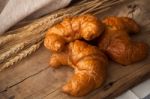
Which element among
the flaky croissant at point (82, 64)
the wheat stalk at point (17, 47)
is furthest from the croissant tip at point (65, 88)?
the wheat stalk at point (17, 47)

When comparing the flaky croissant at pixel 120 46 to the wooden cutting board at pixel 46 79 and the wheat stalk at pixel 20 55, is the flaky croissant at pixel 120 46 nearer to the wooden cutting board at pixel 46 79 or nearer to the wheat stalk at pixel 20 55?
the wooden cutting board at pixel 46 79

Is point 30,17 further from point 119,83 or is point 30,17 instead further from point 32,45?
point 119,83

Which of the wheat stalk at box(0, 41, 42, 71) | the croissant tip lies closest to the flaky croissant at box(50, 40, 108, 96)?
the croissant tip

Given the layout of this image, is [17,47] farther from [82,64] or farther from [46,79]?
[82,64]

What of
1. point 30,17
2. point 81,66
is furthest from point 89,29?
point 30,17

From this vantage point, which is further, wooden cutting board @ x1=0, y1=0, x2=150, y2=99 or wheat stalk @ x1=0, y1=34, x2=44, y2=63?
wheat stalk @ x1=0, y1=34, x2=44, y2=63

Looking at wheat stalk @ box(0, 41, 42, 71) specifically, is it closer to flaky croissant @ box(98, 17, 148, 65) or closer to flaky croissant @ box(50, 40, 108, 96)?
flaky croissant @ box(50, 40, 108, 96)

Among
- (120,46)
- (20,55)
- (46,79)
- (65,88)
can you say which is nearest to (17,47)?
(20,55)
